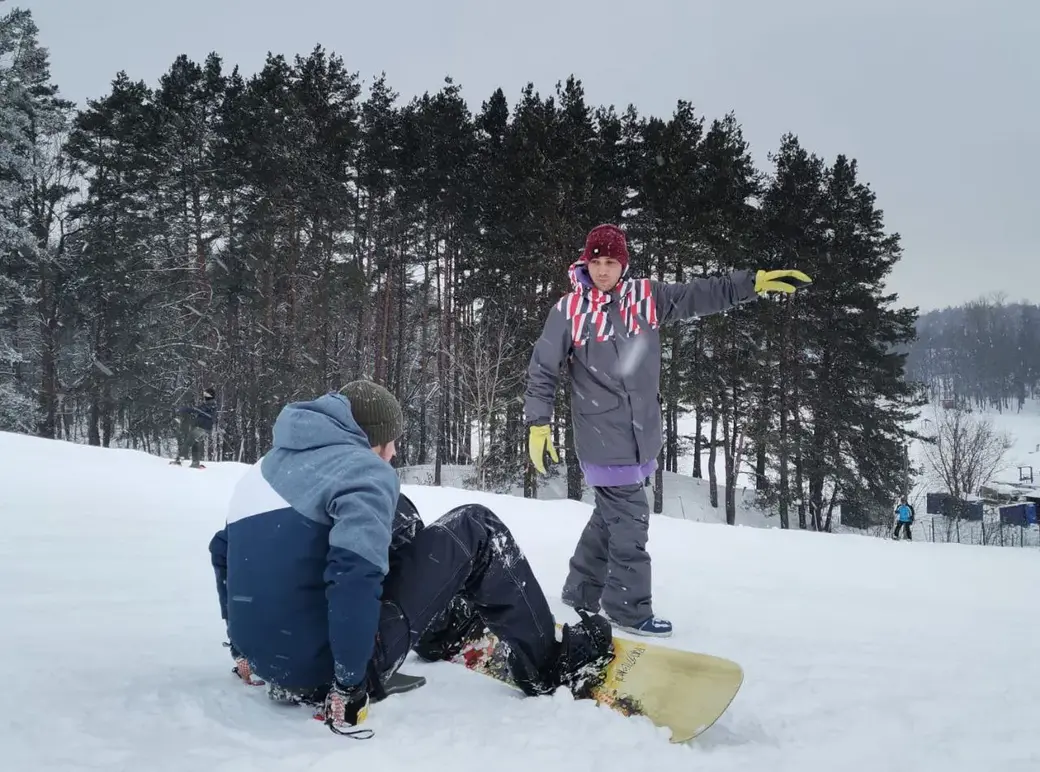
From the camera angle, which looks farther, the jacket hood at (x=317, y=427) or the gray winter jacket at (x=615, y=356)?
the gray winter jacket at (x=615, y=356)

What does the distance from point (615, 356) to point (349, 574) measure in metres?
2.08

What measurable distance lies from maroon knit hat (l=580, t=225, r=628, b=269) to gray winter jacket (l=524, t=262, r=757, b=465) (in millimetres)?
94

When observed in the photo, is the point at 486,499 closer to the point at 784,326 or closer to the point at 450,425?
the point at 784,326

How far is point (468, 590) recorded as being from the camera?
6.59ft

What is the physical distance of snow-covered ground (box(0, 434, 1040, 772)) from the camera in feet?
5.22

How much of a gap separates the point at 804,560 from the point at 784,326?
18.1 meters

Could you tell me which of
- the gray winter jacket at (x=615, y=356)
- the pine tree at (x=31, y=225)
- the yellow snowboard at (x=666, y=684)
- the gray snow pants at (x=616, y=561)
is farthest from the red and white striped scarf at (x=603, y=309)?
the pine tree at (x=31, y=225)

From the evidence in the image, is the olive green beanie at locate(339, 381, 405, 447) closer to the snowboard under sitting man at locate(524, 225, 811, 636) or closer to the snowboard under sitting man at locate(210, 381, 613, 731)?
the snowboard under sitting man at locate(210, 381, 613, 731)

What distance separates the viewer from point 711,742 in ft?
5.99

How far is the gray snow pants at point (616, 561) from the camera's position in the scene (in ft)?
10.1

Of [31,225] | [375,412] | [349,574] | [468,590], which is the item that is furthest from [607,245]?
[31,225]

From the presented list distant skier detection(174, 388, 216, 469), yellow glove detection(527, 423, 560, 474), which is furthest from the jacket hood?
distant skier detection(174, 388, 216, 469)

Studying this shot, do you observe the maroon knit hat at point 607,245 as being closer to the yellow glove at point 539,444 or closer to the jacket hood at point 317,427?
the yellow glove at point 539,444

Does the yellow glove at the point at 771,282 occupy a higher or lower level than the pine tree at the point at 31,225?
lower
